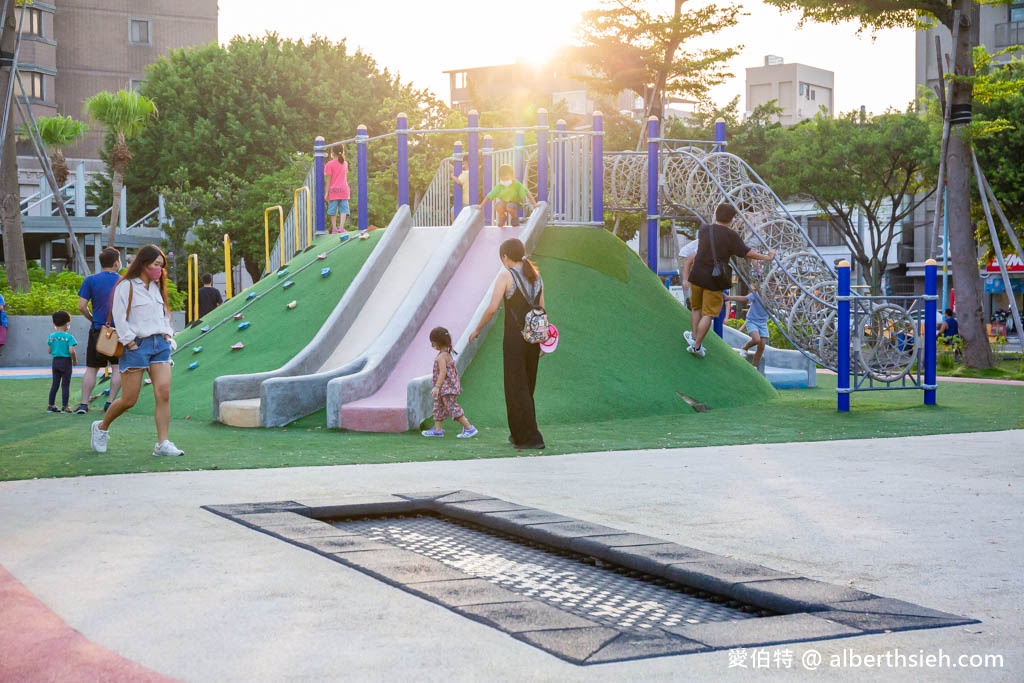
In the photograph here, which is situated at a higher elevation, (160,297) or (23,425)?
(160,297)

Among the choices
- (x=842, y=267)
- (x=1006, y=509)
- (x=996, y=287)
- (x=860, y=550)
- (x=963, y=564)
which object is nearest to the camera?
(x=963, y=564)

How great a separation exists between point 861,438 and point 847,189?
34.6 meters

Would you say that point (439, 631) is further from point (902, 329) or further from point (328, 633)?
point (902, 329)

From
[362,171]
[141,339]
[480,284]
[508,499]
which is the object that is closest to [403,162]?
[362,171]

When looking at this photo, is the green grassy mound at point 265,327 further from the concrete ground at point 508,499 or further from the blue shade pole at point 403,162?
the concrete ground at point 508,499

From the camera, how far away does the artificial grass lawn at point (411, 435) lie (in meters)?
9.18

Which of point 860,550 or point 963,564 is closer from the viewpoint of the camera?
point 963,564

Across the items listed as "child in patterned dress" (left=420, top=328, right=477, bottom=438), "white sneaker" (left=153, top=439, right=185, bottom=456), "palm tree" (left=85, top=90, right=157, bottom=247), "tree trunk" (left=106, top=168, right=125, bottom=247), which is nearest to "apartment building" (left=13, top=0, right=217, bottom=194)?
"palm tree" (left=85, top=90, right=157, bottom=247)

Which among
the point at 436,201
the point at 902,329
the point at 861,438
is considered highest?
the point at 436,201

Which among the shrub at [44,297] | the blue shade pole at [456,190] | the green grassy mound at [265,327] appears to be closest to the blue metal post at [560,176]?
the green grassy mound at [265,327]

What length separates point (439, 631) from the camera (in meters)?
4.15

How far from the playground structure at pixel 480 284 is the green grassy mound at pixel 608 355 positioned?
44cm

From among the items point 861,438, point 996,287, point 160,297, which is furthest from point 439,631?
point 996,287

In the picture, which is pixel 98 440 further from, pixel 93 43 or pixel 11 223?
pixel 93 43
